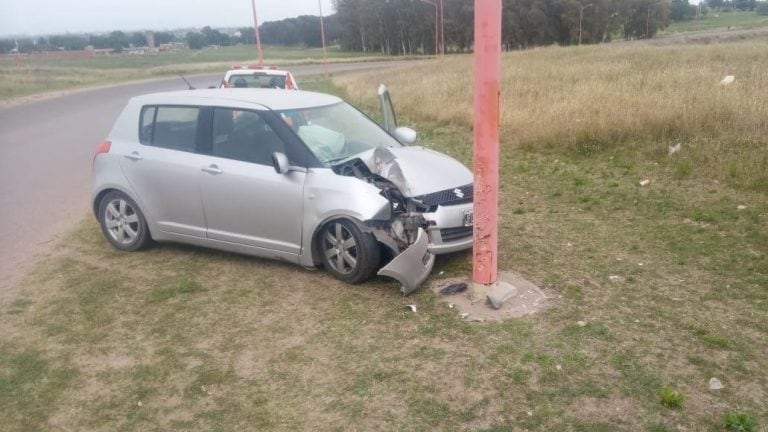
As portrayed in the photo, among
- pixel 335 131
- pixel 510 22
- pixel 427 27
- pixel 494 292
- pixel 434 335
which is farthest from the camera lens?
pixel 427 27

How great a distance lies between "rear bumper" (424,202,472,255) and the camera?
553 centimetres

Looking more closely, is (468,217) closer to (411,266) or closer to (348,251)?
(411,266)

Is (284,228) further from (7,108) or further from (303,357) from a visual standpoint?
(7,108)

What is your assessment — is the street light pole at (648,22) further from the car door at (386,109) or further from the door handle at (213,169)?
the door handle at (213,169)

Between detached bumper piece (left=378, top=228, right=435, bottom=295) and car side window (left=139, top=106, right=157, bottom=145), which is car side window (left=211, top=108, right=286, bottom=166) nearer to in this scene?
car side window (left=139, top=106, right=157, bottom=145)

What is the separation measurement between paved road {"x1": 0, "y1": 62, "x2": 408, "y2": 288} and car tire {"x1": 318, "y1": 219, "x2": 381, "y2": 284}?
308 cm

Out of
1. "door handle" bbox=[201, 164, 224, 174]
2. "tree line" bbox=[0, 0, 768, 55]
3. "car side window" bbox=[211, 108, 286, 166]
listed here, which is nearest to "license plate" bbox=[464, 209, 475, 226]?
"car side window" bbox=[211, 108, 286, 166]

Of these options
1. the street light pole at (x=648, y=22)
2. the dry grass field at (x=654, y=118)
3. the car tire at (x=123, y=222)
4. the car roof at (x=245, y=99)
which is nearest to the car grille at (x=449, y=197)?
the car roof at (x=245, y=99)

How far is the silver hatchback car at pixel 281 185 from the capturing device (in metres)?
5.43

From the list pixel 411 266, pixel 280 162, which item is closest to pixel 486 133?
pixel 411 266

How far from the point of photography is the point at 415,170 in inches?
232

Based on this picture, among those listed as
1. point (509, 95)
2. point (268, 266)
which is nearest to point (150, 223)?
point (268, 266)

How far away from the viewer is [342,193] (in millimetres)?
5438

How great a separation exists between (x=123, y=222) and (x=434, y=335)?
3784 millimetres
